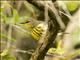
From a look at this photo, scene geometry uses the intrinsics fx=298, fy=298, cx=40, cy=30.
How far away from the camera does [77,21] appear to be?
209 centimetres

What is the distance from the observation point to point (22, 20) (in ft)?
4.69

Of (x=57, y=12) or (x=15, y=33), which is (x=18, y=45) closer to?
(x=15, y=33)

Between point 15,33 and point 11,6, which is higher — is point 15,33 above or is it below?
below

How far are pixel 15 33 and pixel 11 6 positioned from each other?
0.57 ft

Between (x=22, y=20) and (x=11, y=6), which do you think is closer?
(x=22, y=20)

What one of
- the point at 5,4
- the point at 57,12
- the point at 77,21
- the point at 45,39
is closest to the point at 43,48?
the point at 45,39

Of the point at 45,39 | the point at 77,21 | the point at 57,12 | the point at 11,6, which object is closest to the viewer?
the point at 57,12

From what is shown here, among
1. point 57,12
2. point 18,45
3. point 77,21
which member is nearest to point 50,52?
point 57,12

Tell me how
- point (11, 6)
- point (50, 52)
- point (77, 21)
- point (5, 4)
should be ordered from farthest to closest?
point (77, 21), point (11, 6), point (5, 4), point (50, 52)

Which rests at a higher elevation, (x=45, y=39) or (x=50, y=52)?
(x=45, y=39)

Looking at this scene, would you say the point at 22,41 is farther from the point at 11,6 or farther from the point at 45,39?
the point at 45,39

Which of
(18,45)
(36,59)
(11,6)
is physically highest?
(11,6)

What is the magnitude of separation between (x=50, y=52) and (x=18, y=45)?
0.52 metres

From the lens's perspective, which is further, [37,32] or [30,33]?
[30,33]
